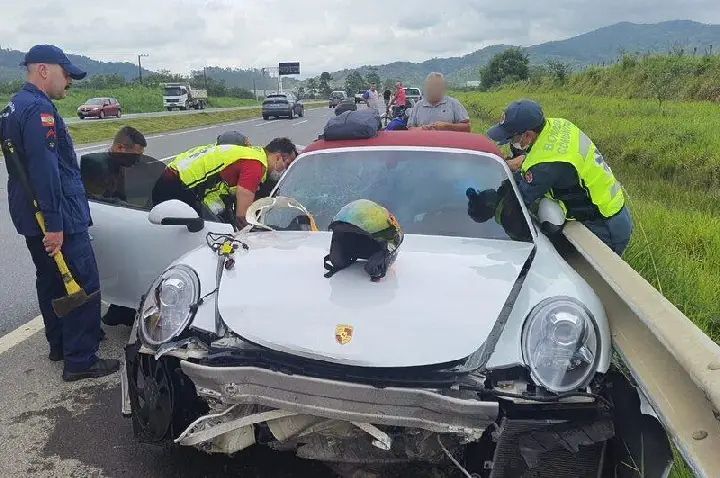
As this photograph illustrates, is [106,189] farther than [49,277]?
Yes

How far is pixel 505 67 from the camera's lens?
2454 inches

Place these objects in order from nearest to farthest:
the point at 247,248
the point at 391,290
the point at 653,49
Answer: the point at 391,290 → the point at 247,248 → the point at 653,49

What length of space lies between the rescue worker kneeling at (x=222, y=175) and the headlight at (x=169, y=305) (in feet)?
4.96

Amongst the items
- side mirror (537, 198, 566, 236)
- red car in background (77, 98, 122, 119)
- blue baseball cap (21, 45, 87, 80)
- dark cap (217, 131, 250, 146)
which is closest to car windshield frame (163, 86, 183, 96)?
red car in background (77, 98, 122, 119)

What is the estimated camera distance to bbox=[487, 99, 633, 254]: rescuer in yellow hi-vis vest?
3.96m

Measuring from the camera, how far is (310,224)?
137 inches

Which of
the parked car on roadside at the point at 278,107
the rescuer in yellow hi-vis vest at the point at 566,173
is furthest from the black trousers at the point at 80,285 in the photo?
the parked car on roadside at the point at 278,107

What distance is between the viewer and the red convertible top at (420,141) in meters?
3.90

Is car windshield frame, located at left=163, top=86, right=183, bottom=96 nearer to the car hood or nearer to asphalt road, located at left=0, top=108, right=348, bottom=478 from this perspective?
asphalt road, located at left=0, top=108, right=348, bottom=478

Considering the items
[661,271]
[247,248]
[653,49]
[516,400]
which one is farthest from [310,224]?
[653,49]

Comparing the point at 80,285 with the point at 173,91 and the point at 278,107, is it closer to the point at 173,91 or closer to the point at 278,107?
the point at 278,107

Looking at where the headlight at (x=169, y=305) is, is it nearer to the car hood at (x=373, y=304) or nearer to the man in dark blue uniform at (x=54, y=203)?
the car hood at (x=373, y=304)

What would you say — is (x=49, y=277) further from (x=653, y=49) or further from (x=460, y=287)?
(x=653, y=49)

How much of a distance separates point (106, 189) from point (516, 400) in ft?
10.3
